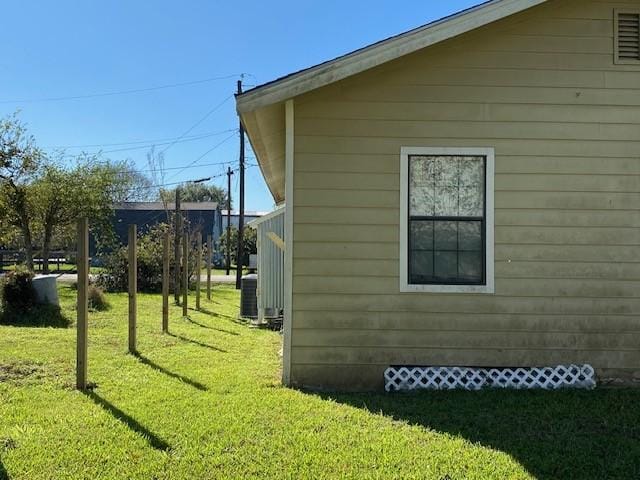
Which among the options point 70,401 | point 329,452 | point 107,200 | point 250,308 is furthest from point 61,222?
point 329,452

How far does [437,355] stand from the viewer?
6199mm

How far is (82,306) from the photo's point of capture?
19.9 ft

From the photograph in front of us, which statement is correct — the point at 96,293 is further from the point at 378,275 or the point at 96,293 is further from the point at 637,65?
the point at 637,65

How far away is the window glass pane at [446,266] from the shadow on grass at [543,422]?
1.22m

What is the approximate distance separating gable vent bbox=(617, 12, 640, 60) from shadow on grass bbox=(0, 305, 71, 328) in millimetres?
9744

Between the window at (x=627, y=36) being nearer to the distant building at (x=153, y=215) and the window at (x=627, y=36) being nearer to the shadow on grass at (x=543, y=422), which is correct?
the shadow on grass at (x=543, y=422)

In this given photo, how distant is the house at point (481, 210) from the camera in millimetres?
6188

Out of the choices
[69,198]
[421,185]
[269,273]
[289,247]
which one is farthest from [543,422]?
[69,198]

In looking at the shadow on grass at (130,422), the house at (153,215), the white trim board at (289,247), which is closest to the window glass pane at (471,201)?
the white trim board at (289,247)

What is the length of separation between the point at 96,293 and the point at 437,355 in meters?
9.16

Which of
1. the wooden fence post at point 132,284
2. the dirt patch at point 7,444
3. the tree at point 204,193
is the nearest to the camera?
the dirt patch at point 7,444

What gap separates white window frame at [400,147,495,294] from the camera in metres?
6.17

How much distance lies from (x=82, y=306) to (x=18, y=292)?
19.6 ft

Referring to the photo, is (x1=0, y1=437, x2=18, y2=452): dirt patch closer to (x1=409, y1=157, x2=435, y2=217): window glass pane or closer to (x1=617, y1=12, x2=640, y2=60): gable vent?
(x1=409, y1=157, x2=435, y2=217): window glass pane
